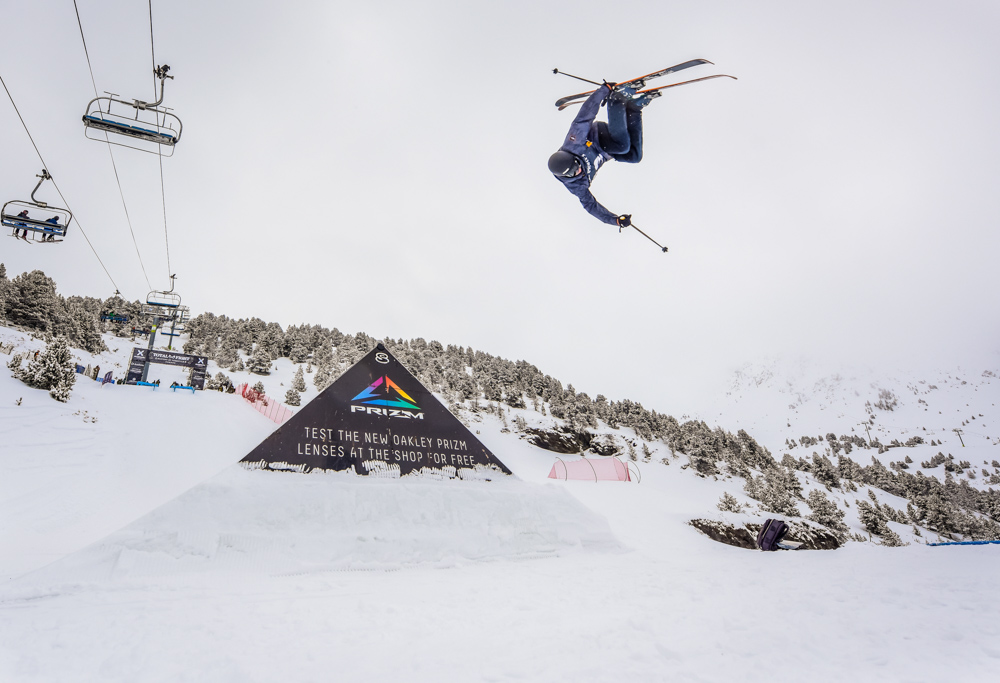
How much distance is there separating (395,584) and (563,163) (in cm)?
765

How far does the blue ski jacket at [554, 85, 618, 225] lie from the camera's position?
580 centimetres

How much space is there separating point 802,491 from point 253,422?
31.0 metres

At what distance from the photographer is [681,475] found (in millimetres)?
24156

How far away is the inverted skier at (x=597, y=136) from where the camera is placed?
575 cm

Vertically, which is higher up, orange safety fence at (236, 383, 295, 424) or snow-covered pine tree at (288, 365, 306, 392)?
snow-covered pine tree at (288, 365, 306, 392)

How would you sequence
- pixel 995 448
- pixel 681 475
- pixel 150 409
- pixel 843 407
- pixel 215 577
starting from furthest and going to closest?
1. pixel 843 407
2. pixel 995 448
3. pixel 681 475
4. pixel 150 409
5. pixel 215 577

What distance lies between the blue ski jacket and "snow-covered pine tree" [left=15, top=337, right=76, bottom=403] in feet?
61.4

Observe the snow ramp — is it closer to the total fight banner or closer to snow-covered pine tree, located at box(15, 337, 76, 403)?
snow-covered pine tree, located at box(15, 337, 76, 403)

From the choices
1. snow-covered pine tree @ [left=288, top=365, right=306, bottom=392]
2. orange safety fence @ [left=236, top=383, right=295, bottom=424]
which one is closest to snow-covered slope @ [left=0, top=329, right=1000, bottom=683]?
orange safety fence @ [left=236, top=383, right=295, bottom=424]

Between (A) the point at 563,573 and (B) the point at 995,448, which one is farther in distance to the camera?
(B) the point at 995,448

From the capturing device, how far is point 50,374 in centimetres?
1462

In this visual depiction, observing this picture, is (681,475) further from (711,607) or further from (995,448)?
(995,448)

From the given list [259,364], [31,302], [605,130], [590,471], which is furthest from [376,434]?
[31,302]

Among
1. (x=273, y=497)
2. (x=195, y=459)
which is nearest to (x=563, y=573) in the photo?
(x=273, y=497)
